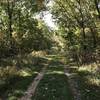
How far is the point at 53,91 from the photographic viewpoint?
49.0 feet

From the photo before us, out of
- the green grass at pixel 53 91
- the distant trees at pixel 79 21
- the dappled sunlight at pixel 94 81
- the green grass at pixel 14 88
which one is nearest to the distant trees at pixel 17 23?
the distant trees at pixel 79 21

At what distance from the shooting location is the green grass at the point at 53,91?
13325 millimetres

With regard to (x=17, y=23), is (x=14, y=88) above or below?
below

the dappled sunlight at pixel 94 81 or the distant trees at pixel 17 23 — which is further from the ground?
the distant trees at pixel 17 23

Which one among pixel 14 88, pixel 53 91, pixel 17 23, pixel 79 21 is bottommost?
pixel 53 91

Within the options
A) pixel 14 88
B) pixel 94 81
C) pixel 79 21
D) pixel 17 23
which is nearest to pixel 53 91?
pixel 14 88

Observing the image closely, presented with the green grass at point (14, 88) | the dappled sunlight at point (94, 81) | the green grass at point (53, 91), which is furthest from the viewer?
the dappled sunlight at point (94, 81)

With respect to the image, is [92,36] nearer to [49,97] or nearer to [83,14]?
[83,14]

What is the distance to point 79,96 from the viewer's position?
13406mm

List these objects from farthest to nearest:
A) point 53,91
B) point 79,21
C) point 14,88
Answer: point 79,21
point 14,88
point 53,91

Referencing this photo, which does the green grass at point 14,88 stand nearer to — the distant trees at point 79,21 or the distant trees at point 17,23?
the distant trees at point 79,21

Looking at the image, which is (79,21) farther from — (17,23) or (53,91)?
(53,91)

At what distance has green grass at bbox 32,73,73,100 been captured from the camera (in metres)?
13.3

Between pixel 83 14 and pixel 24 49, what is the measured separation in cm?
1186
